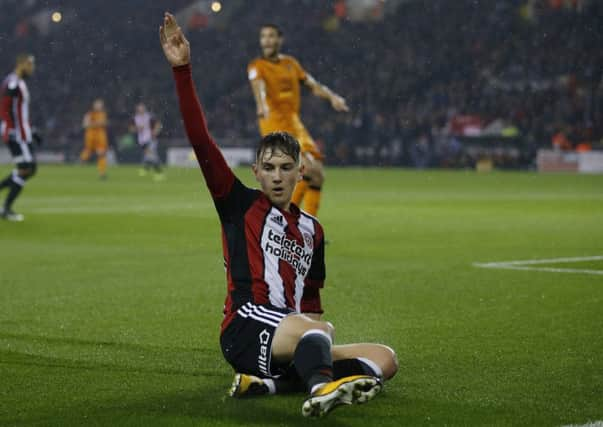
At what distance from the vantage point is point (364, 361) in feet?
15.5

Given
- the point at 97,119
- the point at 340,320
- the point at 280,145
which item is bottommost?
the point at 97,119

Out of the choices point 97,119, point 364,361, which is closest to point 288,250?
point 364,361

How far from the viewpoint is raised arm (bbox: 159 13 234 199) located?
14.9 feet

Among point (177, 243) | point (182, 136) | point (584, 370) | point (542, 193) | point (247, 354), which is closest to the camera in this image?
point (247, 354)

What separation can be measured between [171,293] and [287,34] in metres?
36.3

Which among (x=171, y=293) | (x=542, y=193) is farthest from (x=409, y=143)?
(x=171, y=293)

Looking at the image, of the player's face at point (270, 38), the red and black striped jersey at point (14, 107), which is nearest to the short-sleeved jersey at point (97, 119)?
the red and black striped jersey at point (14, 107)

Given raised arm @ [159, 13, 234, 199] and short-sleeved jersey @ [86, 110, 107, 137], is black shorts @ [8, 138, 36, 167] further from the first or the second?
short-sleeved jersey @ [86, 110, 107, 137]

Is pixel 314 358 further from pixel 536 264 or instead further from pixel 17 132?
pixel 17 132

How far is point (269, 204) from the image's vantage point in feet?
15.9

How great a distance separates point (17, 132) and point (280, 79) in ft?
16.6

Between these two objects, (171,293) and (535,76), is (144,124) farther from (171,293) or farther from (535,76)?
(171,293)

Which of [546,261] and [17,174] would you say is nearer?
[546,261]

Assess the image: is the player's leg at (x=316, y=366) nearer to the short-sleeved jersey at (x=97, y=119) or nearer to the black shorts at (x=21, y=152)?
the black shorts at (x=21, y=152)
